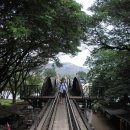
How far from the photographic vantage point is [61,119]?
18.7 meters

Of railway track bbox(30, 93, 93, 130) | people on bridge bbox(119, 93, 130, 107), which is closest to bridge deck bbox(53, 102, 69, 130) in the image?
railway track bbox(30, 93, 93, 130)

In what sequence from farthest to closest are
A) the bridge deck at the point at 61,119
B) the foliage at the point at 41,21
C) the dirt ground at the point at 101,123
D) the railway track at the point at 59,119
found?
the dirt ground at the point at 101,123, the foliage at the point at 41,21, the bridge deck at the point at 61,119, the railway track at the point at 59,119

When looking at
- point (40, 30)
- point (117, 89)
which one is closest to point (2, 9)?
point (40, 30)

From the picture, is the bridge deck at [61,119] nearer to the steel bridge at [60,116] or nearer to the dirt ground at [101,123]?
the steel bridge at [60,116]

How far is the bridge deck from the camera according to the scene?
16469mm

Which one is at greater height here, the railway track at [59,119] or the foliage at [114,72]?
the foliage at [114,72]

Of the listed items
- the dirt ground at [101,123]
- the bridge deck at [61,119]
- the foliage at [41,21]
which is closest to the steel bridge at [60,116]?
the bridge deck at [61,119]

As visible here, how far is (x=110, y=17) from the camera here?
28953 millimetres

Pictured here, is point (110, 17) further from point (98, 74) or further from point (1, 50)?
point (98, 74)

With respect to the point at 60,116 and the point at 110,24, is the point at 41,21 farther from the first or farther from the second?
the point at 110,24

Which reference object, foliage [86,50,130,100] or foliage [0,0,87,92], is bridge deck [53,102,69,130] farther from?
foliage [86,50,130,100]

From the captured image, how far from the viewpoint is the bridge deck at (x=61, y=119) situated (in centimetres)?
1647

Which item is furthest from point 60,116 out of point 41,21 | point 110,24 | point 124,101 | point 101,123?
point 101,123

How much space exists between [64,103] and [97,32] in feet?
29.3
